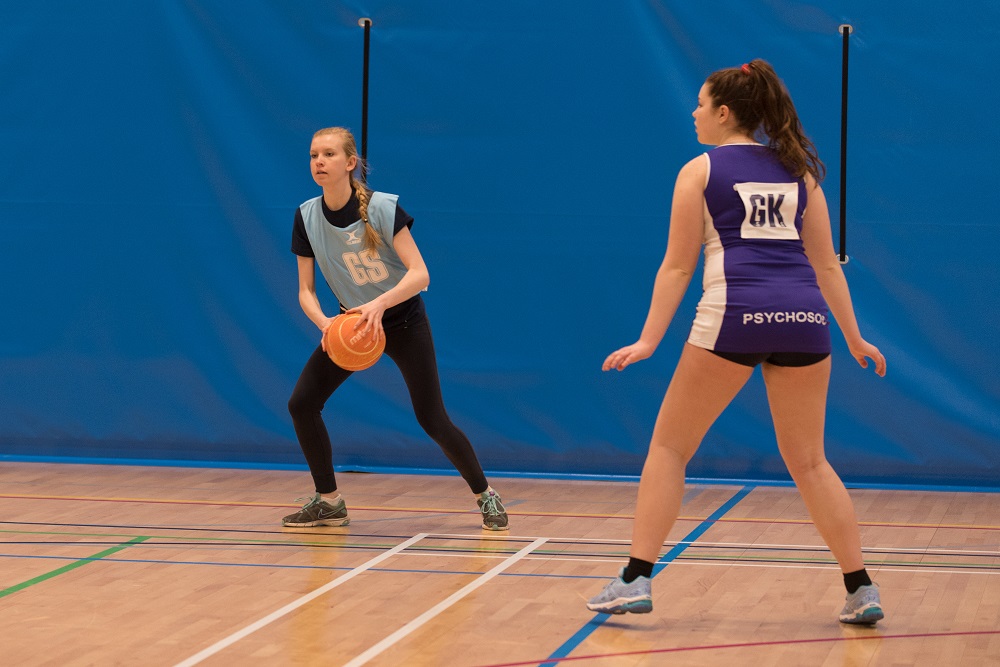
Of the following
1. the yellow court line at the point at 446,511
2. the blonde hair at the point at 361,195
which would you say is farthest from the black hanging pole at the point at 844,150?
the blonde hair at the point at 361,195

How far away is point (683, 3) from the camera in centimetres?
613

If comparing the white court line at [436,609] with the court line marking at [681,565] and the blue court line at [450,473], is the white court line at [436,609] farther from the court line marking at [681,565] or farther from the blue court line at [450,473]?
the blue court line at [450,473]

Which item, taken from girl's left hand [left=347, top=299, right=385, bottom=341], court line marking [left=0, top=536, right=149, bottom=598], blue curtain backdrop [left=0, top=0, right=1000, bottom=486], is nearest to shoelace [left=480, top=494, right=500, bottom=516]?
girl's left hand [left=347, top=299, right=385, bottom=341]

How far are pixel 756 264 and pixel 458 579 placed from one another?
54.6 inches

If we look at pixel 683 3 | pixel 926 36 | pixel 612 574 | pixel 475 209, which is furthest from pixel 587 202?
pixel 612 574

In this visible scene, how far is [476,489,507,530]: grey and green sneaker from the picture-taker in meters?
5.05

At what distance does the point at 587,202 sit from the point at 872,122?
1270 mm

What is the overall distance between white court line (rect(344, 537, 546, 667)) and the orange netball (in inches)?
32.8

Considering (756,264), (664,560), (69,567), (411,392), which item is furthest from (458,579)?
(756,264)

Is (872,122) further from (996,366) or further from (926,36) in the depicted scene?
(996,366)

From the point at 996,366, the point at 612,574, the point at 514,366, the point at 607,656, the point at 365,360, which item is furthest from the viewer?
the point at 514,366

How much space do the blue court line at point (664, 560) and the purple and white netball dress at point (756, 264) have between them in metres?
0.79

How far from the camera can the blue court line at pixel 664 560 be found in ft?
11.0

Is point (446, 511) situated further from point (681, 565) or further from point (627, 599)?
point (627, 599)
